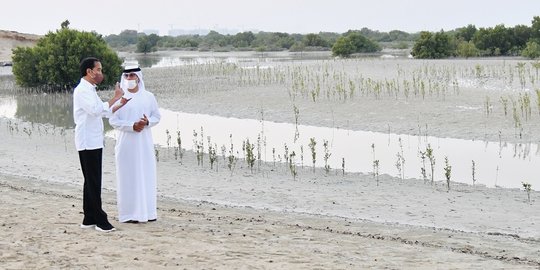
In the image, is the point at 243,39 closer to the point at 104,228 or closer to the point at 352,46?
the point at 352,46

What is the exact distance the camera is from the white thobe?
8328 millimetres

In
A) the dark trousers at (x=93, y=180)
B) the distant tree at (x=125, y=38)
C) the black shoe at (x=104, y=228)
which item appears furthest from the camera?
the distant tree at (x=125, y=38)

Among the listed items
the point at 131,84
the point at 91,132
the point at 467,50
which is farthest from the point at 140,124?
the point at 467,50

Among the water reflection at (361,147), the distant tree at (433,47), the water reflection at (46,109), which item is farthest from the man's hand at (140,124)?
the distant tree at (433,47)

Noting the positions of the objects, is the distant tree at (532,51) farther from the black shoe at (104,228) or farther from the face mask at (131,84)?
the black shoe at (104,228)

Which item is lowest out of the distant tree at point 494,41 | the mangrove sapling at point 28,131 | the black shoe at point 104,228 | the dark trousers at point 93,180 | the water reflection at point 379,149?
the water reflection at point 379,149

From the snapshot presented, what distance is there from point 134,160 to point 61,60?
85.5 ft

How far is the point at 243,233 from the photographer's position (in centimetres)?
811

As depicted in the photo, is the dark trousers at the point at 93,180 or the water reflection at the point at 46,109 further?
the water reflection at the point at 46,109

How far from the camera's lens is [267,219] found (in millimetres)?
9102

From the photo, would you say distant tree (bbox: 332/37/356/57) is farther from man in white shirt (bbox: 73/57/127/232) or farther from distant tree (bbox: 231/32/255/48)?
man in white shirt (bbox: 73/57/127/232)

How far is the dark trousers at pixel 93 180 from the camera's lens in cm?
791

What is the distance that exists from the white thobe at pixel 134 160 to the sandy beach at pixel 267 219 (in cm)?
25

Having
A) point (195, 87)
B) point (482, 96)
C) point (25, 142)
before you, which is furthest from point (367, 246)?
point (195, 87)
